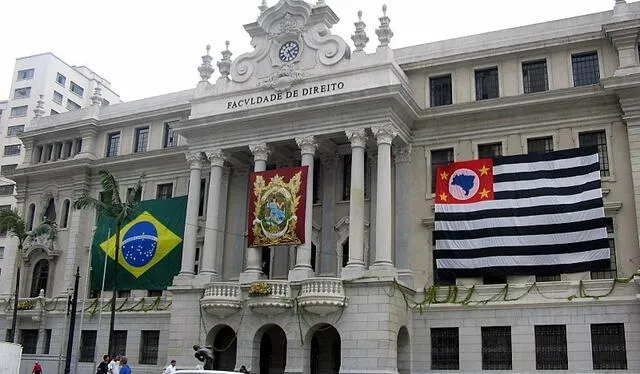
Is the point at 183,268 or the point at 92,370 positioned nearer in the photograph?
the point at 183,268

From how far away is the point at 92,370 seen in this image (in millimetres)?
43375

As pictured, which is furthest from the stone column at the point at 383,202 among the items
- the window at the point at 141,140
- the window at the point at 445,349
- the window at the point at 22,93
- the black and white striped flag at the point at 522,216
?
the window at the point at 22,93

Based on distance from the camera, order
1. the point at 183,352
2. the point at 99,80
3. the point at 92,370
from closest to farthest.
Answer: the point at 183,352
the point at 92,370
the point at 99,80

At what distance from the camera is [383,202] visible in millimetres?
35750

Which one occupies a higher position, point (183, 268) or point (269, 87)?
point (269, 87)

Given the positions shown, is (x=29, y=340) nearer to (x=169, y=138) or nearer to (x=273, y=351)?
(x=169, y=138)

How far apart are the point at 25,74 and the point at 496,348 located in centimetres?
7492

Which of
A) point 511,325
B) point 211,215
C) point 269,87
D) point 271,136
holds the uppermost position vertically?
point 269,87

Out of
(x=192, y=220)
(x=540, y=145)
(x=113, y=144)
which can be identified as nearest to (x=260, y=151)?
(x=192, y=220)

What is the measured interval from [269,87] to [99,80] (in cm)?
6662

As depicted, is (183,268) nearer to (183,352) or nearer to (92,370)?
(183,352)

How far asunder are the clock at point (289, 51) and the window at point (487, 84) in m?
10.1

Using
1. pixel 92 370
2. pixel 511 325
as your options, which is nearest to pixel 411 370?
pixel 511 325

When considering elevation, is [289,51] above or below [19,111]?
below
